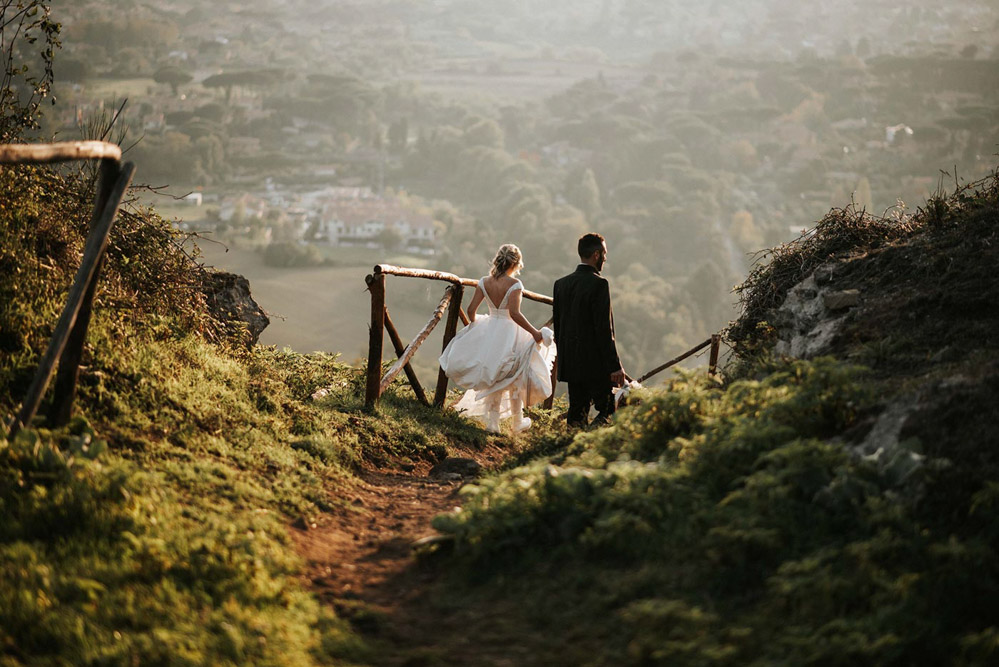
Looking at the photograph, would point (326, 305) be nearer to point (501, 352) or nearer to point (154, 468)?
point (501, 352)

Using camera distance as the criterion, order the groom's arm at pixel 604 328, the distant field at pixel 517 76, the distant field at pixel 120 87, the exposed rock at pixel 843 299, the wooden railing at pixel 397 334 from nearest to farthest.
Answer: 1. the exposed rock at pixel 843 299
2. the groom's arm at pixel 604 328
3. the wooden railing at pixel 397 334
4. the distant field at pixel 120 87
5. the distant field at pixel 517 76

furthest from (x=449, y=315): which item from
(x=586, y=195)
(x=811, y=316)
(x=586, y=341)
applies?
(x=586, y=195)

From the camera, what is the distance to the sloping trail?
2584 millimetres

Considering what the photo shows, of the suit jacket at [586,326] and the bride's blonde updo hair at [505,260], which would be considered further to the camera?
the bride's blonde updo hair at [505,260]

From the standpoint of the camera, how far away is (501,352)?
7.05 metres

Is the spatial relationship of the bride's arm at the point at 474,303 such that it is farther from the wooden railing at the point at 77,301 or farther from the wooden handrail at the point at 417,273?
the wooden railing at the point at 77,301

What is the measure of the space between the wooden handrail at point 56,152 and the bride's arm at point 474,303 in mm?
3844

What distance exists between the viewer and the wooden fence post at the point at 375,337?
612cm

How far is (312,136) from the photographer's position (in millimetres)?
106625

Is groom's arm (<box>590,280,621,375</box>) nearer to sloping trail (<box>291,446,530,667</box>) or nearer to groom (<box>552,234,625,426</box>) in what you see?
groom (<box>552,234,625,426</box>)

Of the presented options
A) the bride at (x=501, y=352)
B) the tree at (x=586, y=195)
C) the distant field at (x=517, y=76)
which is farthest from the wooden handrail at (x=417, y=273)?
the distant field at (x=517, y=76)

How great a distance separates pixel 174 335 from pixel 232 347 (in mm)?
765

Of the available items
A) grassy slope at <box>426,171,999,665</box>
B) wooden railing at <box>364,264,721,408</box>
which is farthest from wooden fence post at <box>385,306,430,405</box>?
grassy slope at <box>426,171,999,665</box>

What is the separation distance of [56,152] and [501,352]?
4495mm
